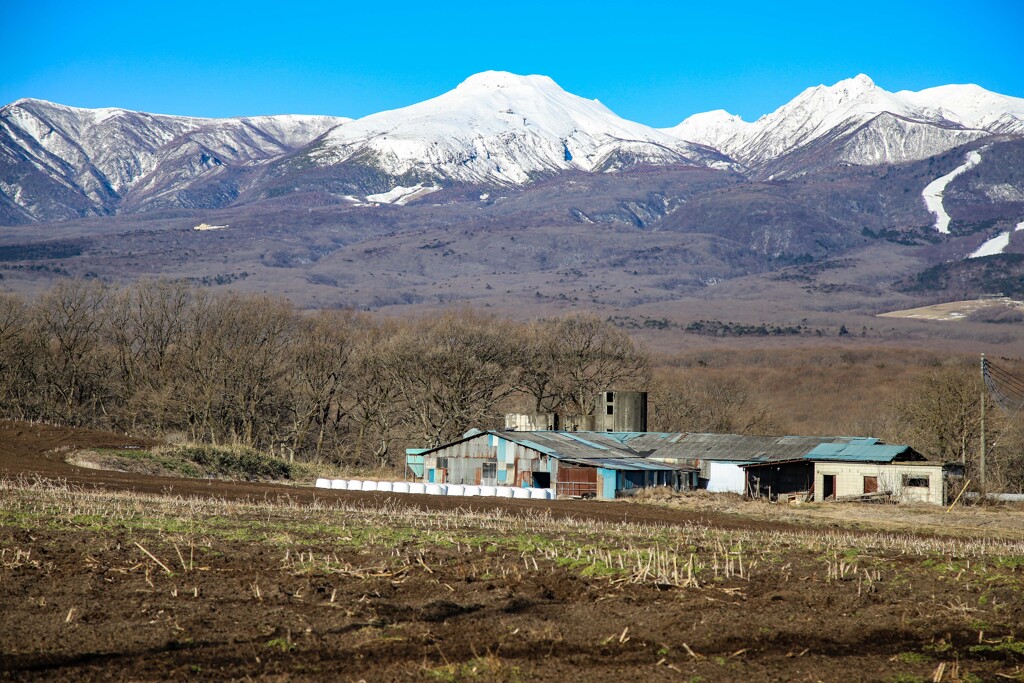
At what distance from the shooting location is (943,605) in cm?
1923

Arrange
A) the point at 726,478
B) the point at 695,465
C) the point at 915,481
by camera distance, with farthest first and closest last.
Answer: the point at 695,465 → the point at 726,478 → the point at 915,481

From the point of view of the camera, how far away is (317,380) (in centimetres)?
8775

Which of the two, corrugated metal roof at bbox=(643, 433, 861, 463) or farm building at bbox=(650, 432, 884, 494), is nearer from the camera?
farm building at bbox=(650, 432, 884, 494)

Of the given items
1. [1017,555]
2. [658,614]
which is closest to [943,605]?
[658,614]

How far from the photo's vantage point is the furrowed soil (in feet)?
48.4

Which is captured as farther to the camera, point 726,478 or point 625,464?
point 726,478

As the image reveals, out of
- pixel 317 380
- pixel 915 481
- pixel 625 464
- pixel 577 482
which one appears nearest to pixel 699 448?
pixel 625 464

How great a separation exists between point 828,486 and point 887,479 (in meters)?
3.34

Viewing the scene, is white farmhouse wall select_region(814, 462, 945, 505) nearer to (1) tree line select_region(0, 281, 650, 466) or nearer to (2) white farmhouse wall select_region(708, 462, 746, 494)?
(2) white farmhouse wall select_region(708, 462, 746, 494)

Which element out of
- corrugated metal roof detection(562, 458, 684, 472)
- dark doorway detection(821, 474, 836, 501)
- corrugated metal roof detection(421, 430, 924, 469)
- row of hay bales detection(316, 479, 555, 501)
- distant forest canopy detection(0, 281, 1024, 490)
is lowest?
row of hay bales detection(316, 479, 555, 501)

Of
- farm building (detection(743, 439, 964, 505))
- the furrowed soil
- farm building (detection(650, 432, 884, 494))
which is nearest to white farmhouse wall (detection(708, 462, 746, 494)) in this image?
farm building (detection(650, 432, 884, 494))

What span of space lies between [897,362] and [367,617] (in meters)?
182

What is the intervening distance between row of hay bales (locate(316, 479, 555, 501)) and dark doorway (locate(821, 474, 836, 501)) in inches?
565

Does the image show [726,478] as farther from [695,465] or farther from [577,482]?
[577,482]
